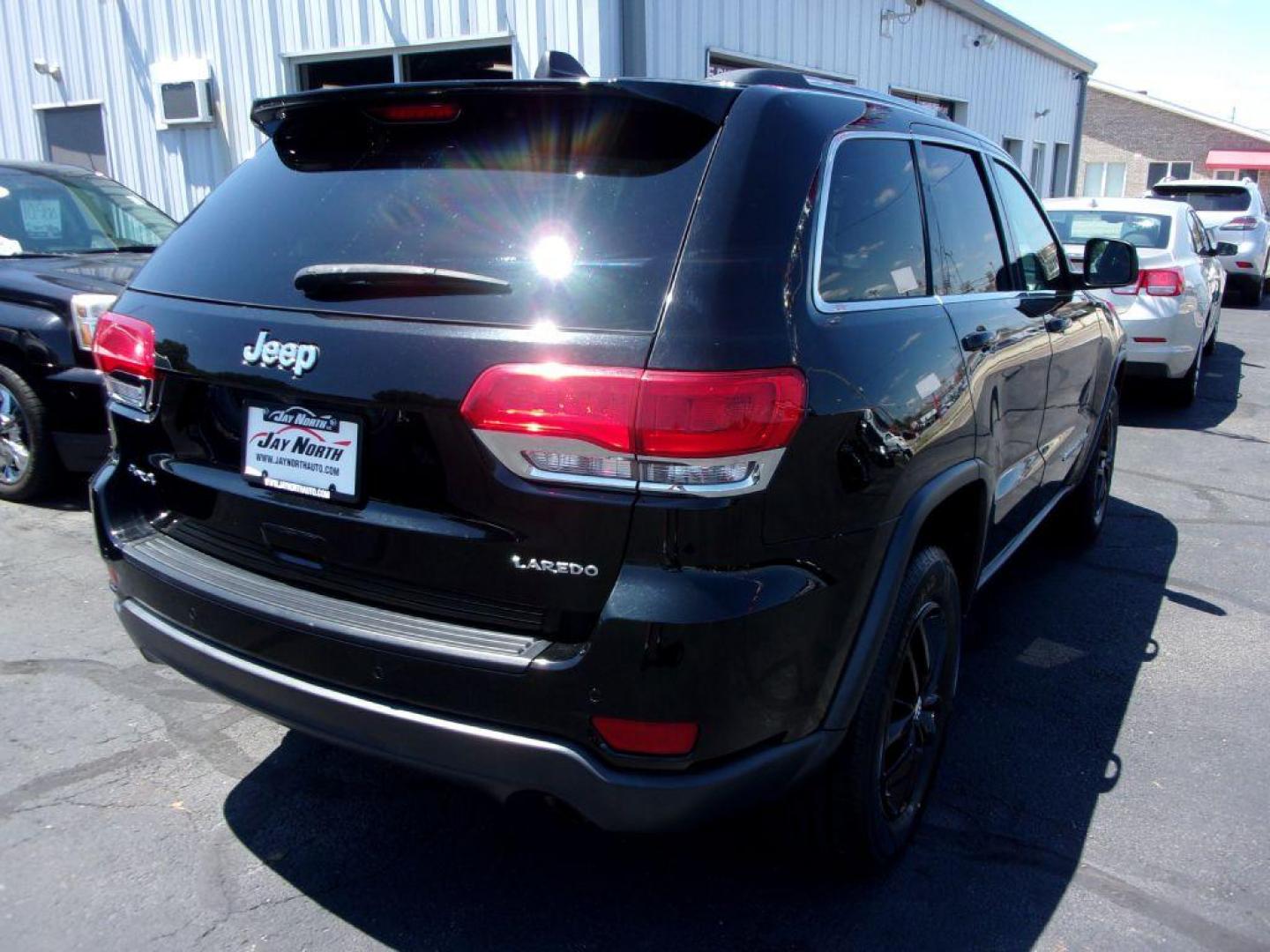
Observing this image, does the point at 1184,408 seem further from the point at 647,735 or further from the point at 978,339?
the point at 647,735

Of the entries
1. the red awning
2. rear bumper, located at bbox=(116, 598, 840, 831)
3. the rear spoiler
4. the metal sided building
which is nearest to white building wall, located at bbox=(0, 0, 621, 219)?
the metal sided building

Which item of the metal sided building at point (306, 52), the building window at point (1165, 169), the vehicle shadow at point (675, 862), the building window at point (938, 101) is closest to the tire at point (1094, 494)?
the vehicle shadow at point (675, 862)

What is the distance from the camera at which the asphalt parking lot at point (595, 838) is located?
8.13 feet

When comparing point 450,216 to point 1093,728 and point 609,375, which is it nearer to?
point 609,375

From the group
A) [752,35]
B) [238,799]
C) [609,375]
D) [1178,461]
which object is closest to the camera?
[609,375]

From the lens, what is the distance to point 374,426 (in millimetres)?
2158

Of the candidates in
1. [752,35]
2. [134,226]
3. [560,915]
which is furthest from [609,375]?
[752,35]

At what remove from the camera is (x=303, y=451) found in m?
2.27

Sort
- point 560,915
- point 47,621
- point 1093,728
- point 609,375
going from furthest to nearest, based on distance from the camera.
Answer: point 47,621 < point 1093,728 < point 560,915 < point 609,375

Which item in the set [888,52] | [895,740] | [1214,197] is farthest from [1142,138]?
[895,740]

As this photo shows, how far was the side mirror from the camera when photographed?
4250mm

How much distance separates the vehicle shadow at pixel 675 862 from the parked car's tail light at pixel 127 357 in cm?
106

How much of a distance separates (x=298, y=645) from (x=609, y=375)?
0.91 meters

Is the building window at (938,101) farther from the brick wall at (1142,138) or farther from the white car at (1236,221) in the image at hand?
the brick wall at (1142,138)
